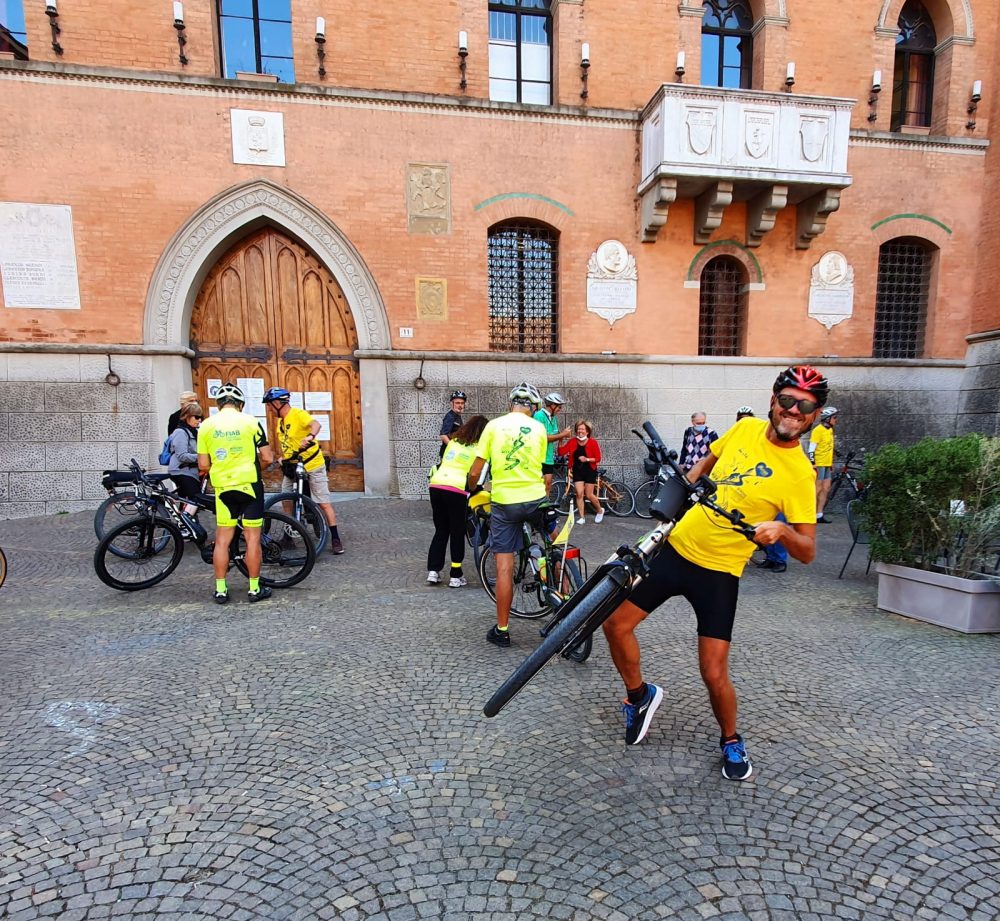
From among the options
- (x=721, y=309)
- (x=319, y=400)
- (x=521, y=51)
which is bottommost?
(x=319, y=400)

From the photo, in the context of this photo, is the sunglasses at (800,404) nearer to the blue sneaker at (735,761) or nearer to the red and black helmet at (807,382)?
the red and black helmet at (807,382)

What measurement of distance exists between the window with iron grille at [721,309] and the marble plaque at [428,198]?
515 centimetres

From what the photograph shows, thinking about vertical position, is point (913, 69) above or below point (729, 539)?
above

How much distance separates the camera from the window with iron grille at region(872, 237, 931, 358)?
11523mm

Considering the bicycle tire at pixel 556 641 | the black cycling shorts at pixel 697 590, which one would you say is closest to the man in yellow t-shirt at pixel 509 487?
the black cycling shorts at pixel 697 590

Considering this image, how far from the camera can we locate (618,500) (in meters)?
9.97

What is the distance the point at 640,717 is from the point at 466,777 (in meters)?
0.88

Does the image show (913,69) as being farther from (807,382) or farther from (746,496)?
(746,496)

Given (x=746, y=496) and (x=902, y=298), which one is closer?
(x=746, y=496)

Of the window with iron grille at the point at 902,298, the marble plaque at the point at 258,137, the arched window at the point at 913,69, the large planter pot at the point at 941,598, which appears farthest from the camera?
the window with iron grille at the point at 902,298

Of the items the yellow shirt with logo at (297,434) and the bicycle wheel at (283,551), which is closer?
the bicycle wheel at (283,551)

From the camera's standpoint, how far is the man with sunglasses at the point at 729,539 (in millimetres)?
2395

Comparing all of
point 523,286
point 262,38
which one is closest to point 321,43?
point 262,38

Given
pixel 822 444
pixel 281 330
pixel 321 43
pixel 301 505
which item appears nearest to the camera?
pixel 301 505
